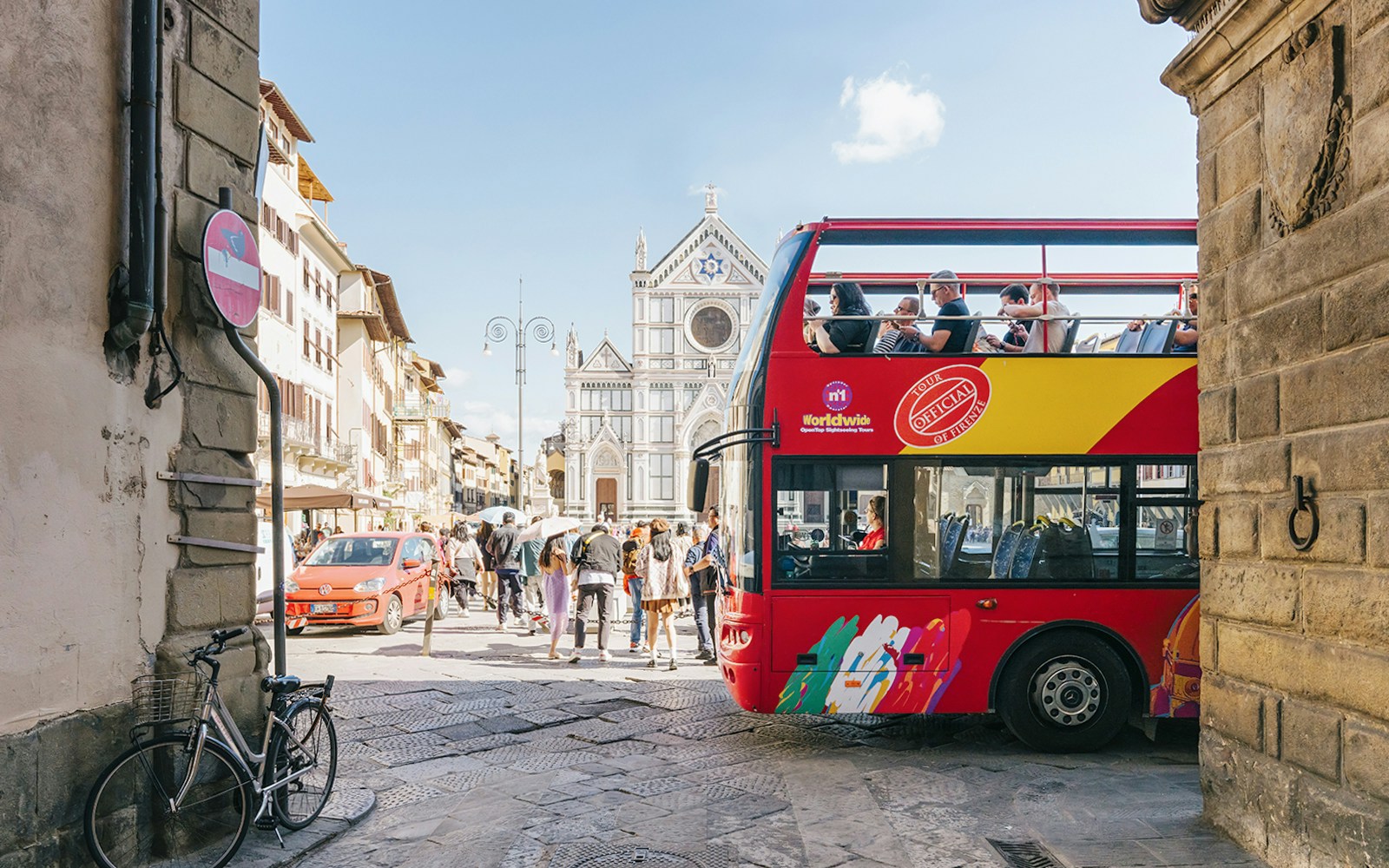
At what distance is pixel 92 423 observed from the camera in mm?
4844

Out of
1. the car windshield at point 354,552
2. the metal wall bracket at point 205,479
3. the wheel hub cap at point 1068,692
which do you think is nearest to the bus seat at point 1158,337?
the wheel hub cap at point 1068,692

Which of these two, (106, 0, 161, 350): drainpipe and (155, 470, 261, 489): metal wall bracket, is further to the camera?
(155, 470, 261, 489): metal wall bracket

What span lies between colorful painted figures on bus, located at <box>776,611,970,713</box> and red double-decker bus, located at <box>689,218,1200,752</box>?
14 mm

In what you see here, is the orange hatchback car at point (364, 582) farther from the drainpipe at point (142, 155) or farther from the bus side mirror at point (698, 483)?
the drainpipe at point (142, 155)

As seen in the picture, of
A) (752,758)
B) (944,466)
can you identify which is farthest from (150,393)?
(944,466)

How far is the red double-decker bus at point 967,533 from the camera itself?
7.80 m

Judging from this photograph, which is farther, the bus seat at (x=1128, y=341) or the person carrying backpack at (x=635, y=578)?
the person carrying backpack at (x=635, y=578)

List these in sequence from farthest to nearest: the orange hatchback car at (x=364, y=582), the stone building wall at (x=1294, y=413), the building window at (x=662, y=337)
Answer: the building window at (x=662, y=337), the orange hatchback car at (x=364, y=582), the stone building wall at (x=1294, y=413)

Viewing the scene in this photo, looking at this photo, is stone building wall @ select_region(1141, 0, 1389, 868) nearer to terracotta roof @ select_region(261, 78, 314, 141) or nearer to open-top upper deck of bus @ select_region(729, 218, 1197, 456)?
open-top upper deck of bus @ select_region(729, 218, 1197, 456)

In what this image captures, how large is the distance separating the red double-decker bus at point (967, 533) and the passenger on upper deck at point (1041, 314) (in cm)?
12

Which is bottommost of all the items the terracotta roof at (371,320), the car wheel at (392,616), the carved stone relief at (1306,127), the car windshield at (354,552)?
the car wheel at (392,616)

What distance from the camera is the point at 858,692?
7754 millimetres

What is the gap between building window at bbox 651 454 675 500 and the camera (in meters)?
73.5

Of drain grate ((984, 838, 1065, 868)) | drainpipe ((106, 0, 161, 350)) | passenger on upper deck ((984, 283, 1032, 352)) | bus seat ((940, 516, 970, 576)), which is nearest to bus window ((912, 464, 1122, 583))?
bus seat ((940, 516, 970, 576))
